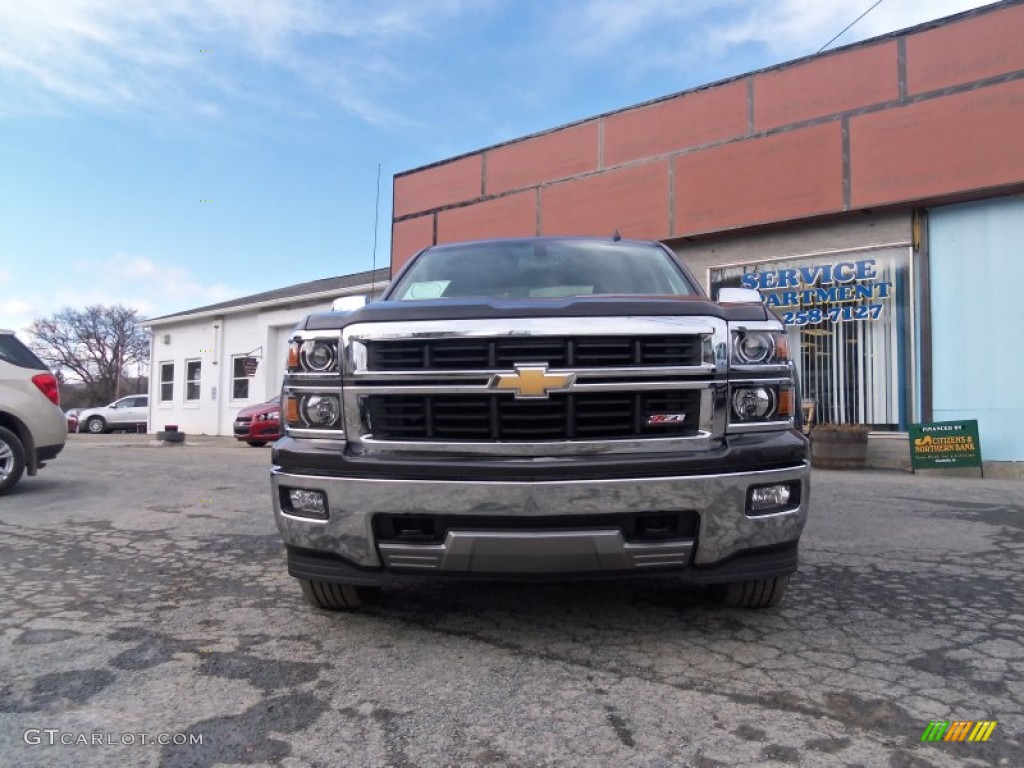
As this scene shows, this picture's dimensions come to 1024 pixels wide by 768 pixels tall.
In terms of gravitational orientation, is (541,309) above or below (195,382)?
below

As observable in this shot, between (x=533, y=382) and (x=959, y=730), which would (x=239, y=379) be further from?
(x=959, y=730)

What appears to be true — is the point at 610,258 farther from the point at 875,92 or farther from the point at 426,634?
the point at 875,92

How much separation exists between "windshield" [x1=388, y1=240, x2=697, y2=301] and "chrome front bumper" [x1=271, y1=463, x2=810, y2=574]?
1.50 m

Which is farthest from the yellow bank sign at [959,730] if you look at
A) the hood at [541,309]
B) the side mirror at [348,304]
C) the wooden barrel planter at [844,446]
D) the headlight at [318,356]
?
the wooden barrel planter at [844,446]

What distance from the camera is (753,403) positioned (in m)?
2.81

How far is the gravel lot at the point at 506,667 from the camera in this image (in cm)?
209

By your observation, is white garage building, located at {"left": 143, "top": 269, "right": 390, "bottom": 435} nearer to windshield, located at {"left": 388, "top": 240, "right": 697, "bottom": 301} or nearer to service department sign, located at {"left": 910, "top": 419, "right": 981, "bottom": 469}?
service department sign, located at {"left": 910, "top": 419, "right": 981, "bottom": 469}

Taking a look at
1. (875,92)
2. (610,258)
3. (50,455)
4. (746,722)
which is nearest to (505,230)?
(875,92)

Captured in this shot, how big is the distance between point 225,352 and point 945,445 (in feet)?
71.9

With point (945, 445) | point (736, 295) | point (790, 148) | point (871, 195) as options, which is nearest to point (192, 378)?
point (790, 148)

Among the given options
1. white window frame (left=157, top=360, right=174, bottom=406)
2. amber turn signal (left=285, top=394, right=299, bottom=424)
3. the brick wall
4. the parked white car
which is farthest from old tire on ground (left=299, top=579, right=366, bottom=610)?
the parked white car

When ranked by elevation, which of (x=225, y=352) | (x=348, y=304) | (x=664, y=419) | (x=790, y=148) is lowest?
(x=664, y=419)

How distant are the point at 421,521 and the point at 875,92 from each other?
1148 centimetres

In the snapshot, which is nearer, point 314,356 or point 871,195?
point 314,356
